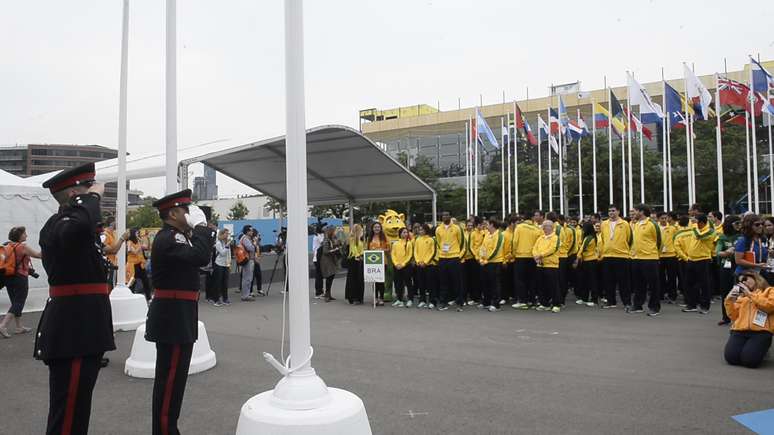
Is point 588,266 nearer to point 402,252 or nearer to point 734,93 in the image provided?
point 402,252

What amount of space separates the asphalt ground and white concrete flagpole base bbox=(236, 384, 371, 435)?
0.93 metres

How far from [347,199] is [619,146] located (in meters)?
17.1

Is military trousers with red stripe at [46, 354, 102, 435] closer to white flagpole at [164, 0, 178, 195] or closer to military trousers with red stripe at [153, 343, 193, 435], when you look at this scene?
military trousers with red stripe at [153, 343, 193, 435]

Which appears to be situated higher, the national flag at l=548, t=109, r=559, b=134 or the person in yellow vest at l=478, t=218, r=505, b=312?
the national flag at l=548, t=109, r=559, b=134

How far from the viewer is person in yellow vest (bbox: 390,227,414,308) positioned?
38.0 feet

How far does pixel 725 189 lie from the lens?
82.4ft

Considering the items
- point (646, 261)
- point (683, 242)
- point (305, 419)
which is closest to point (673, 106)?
point (683, 242)

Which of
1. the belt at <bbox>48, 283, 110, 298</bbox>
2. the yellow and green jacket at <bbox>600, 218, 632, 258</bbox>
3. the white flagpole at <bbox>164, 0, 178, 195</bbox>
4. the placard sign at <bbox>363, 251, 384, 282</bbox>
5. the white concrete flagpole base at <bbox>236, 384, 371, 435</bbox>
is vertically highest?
the white flagpole at <bbox>164, 0, 178, 195</bbox>

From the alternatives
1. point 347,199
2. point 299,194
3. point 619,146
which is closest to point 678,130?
point 619,146

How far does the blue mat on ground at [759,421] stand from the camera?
4090mm

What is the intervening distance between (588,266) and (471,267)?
7.48ft

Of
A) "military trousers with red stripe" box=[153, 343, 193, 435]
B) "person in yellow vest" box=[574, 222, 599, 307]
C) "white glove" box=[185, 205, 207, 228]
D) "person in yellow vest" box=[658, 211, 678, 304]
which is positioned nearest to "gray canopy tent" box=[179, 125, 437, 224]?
"person in yellow vest" box=[574, 222, 599, 307]

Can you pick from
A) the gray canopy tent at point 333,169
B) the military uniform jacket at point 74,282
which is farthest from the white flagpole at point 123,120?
the military uniform jacket at point 74,282

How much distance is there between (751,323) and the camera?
5973mm
